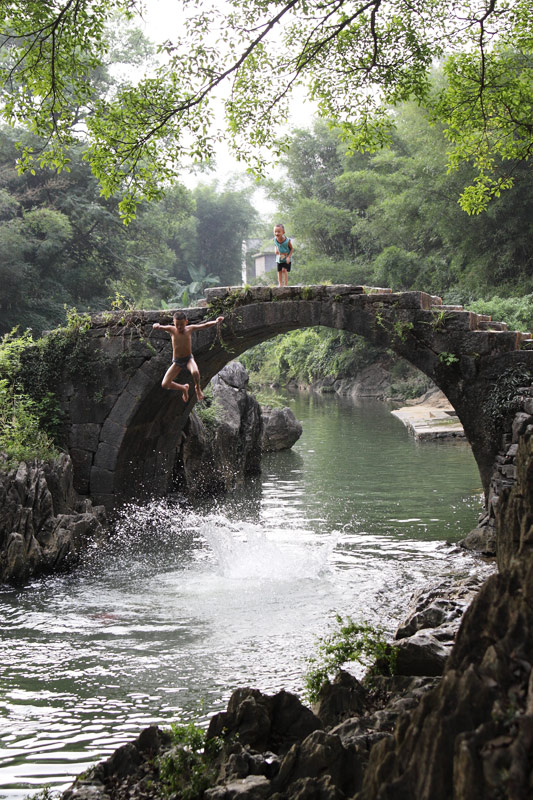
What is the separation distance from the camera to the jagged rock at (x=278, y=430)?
19562mm

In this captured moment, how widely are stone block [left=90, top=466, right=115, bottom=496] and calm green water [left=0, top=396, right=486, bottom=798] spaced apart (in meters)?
0.57

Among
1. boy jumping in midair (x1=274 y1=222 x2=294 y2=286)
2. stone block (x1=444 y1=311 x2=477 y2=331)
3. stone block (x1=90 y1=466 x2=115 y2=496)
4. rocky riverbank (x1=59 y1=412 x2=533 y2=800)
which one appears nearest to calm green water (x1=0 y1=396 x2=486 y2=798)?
stone block (x1=90 y1=466 x2=115 y2=496)

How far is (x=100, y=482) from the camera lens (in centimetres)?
1175

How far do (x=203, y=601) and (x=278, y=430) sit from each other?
11129 mm

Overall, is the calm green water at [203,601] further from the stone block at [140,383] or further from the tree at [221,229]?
the tree at [221,229]

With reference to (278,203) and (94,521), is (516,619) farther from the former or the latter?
(278,203)

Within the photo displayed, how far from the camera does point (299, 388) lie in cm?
4169

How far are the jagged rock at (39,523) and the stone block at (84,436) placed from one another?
Answer: 35.0 inches

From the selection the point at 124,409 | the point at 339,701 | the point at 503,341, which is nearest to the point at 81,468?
the point at 124,409

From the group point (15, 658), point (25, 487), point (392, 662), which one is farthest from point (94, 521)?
point (392, 662)

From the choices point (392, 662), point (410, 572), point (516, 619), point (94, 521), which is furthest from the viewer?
point (94, 521)

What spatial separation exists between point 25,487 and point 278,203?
34128 millimetres

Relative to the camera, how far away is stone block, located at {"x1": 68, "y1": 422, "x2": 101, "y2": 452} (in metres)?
11.8

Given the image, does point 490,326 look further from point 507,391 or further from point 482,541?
point 482,541
